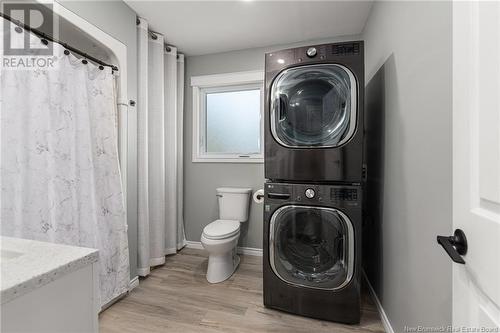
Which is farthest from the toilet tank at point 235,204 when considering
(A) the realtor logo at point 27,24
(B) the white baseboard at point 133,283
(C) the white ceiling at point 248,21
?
(A) the realtor logo at point 27,24

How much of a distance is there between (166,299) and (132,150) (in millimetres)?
1314

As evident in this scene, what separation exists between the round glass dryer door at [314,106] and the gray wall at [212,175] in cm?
101

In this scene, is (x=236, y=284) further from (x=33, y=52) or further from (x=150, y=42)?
(x=150, y=42)

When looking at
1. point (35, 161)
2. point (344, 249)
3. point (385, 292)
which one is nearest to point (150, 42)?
point (35, 161)

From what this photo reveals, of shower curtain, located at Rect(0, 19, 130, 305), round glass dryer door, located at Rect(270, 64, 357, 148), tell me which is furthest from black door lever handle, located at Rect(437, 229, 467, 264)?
shower curtain, located at Rect(0, 19, 130, 305)

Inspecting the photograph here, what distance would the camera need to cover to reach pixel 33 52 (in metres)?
1.36

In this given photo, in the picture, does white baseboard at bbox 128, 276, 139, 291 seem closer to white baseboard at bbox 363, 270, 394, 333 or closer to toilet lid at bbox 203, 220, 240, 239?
toilet lid at bbox 203, 220, 240, 239

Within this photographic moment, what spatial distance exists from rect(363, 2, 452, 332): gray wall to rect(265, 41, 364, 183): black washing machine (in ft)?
0.74

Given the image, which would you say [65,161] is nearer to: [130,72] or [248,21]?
[130,72]

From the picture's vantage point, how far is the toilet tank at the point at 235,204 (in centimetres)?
258

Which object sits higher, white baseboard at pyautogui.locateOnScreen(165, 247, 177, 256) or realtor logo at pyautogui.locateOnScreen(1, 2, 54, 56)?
realtor logo at pyautogui.locateOnScreen(1, 2, 54, 56)

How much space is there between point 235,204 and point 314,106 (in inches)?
55.3

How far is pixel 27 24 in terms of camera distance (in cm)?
140

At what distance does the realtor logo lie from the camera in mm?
1257
